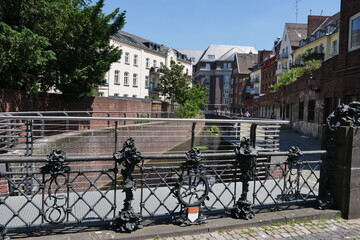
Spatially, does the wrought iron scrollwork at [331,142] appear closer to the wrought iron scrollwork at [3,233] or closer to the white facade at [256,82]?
the wrought iron scrollwork at [3,233]

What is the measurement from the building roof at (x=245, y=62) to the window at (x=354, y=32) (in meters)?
64.9

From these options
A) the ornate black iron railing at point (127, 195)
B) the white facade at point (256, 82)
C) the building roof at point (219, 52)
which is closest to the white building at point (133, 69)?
the white facade at point (256, 82)

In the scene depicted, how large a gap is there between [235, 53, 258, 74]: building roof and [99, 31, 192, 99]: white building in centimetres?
2822

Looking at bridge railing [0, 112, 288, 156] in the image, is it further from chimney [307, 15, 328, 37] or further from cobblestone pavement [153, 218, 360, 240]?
chimney [307, 15, 328, 37]

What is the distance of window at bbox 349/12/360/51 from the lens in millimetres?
13641

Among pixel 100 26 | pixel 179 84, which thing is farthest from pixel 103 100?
pixel 179 84

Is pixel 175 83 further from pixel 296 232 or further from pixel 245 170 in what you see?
pixel 296 232

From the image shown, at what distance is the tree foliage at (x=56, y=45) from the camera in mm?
9953

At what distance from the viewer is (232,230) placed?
408cm

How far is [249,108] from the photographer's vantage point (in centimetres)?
6956

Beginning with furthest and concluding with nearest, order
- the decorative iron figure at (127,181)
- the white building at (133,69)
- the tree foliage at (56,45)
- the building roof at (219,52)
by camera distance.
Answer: the building roof at (219,52), the white building at (133,69), the tree foliage at (56,45), the decorative iron figure at (127,181)

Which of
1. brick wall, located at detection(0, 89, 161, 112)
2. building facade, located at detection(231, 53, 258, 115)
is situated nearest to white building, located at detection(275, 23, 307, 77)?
building facade, located at detection(231, 53, 258, 115)

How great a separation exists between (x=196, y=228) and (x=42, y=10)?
33.3 ft

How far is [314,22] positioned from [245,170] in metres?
46.2
